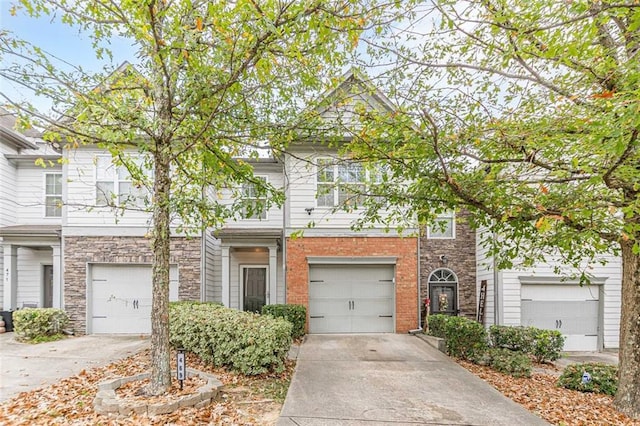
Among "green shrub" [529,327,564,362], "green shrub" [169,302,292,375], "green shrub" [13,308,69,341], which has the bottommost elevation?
"green shrub" [529,327,564,362]

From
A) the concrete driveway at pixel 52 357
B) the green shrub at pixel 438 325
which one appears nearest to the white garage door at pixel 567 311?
the green shrub at pixel 438 325

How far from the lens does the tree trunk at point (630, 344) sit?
628 centimetres

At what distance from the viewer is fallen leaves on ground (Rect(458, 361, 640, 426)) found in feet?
19.3

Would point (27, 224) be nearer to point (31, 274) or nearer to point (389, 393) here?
point (31, 274)

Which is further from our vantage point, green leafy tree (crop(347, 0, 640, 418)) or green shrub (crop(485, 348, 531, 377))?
green shrub (crop(485, 348, 531, 377))

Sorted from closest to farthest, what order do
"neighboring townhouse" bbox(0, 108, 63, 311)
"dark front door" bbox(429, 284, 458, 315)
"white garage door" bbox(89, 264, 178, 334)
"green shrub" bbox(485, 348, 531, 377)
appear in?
"green shrub" bbox(485, 348, 531, 377)
"white garage door" bbox(89, 264, 178, 334)
"neighboring townhouse" bbox(0, 108, 63, 311)
"dark front door" bbox(429, 284, 458, 315)

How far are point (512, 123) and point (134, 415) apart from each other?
21.5ft

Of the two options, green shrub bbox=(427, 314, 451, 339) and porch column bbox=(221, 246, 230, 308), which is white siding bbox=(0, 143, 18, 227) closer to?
porch column bbox=(221, 246, 230, 308)

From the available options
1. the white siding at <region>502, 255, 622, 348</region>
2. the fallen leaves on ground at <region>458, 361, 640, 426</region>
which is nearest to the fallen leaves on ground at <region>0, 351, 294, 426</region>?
the fallen leaves on ground at <region>458, 361, 640, 426</region>

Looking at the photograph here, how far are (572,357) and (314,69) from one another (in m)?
11.5

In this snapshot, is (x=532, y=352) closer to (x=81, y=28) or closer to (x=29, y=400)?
(x=29, y=400)

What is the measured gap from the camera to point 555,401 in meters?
6.65

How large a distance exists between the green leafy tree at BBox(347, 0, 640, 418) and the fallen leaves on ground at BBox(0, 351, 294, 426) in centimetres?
369

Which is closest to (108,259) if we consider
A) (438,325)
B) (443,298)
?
(438,325)
